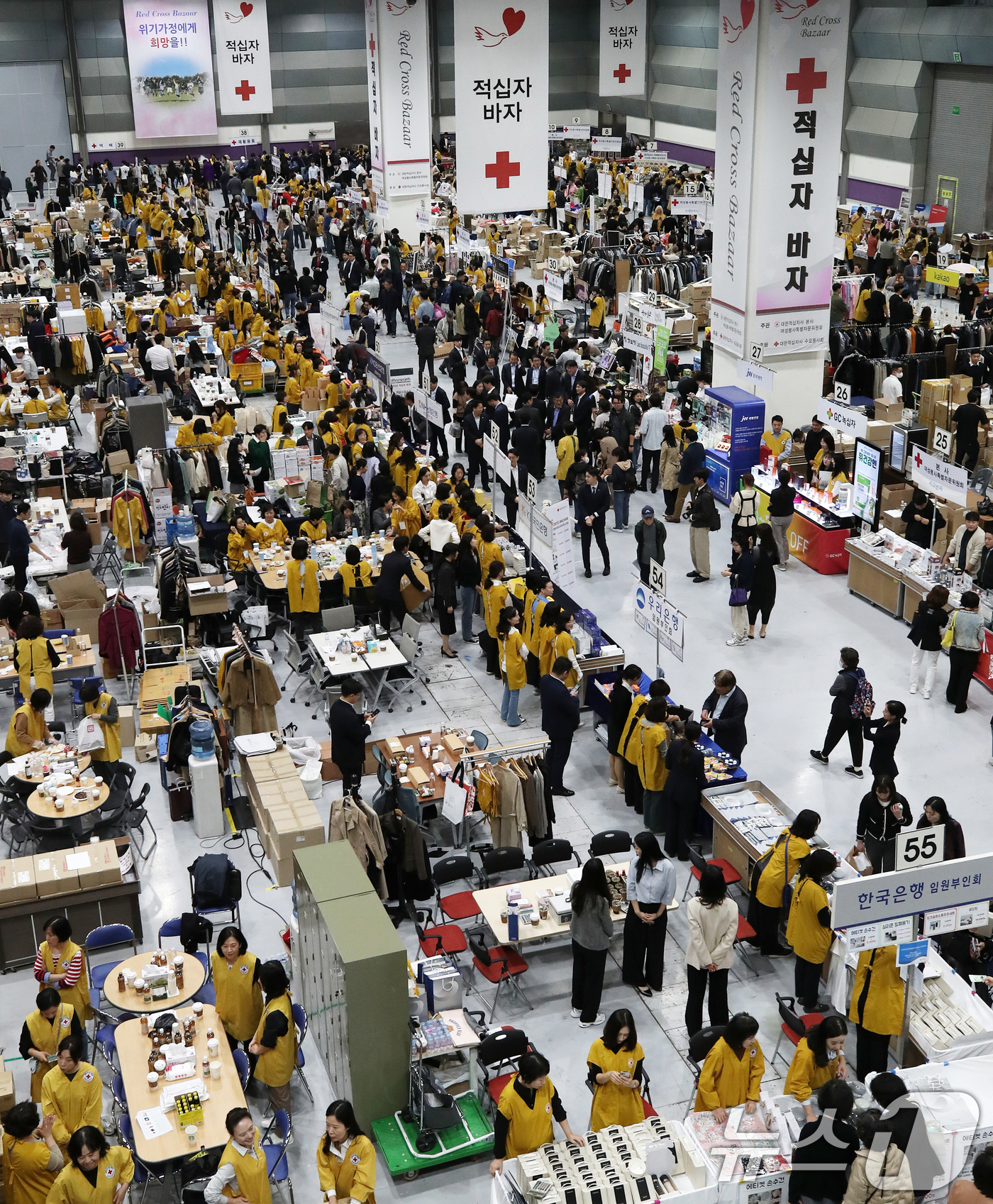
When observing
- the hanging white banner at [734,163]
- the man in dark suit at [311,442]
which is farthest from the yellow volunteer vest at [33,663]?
the hanging white banner at [734,163]

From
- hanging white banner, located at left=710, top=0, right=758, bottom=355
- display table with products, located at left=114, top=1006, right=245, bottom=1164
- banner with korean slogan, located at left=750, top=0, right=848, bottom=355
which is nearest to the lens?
display table with products, located at left=114, top=1006, right=245, bottom=1164

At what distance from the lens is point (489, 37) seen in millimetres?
16859

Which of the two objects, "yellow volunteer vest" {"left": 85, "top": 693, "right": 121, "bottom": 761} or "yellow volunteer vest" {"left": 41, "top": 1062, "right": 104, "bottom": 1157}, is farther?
"yellow volunteer vest" {"left": 85, "top": 693, "right": 121, "bottom": 761}

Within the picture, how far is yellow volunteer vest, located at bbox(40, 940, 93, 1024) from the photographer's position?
8883mm

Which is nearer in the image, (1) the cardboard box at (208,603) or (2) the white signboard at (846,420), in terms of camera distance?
(1) the cardboard box at (208,603)

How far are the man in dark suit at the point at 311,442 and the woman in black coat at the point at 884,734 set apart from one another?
8.74m

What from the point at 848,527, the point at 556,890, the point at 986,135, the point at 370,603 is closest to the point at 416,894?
the point at 556,890

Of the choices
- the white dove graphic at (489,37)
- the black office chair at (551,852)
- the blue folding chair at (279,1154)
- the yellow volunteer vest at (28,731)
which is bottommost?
the blue folding chair at (279,1154)

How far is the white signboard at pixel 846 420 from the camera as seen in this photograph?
1759 cm

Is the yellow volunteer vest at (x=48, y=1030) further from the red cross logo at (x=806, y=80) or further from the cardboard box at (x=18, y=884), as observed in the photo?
the red cross logo at (x=806, y=80)

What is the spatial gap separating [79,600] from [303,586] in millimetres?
2631

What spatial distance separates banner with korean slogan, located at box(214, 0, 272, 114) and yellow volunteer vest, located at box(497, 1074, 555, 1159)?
39006mm

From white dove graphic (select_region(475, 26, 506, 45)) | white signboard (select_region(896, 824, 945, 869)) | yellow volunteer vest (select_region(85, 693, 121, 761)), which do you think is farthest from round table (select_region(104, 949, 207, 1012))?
white dove graphic (select_region(475, 26, 506, 45))

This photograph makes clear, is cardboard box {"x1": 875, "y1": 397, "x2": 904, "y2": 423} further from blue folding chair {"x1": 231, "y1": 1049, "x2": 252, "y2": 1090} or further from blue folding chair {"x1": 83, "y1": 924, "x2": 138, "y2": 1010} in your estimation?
blue folding chair {"x1": 231, "y1": 1049, "x2": 252, "y2": 1090}
